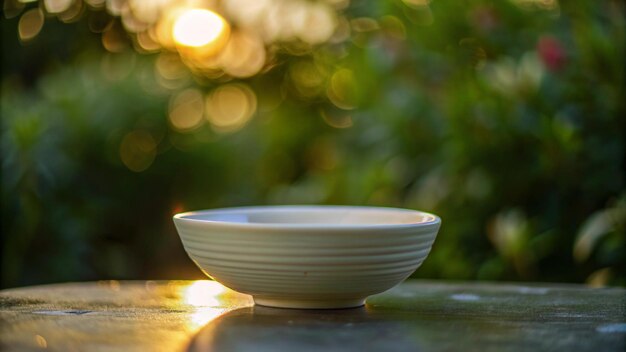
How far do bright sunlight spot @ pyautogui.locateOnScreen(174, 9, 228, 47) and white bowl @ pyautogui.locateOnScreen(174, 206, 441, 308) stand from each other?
3.23m

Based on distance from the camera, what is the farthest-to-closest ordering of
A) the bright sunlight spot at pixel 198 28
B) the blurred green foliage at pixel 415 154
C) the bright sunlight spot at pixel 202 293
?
the bright sunlight spot at pixel 198 28 < the blurred green foliage at pixel 415 154 < the bright sunlight spot at pixel 202 293

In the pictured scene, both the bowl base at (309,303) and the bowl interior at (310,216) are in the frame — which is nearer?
the bowl base at (309,303)

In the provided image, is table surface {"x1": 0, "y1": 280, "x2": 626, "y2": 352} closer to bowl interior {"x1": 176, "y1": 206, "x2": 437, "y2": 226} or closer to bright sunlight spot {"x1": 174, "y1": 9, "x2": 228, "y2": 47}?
bowl interior {"x1": 176, "y1": 206, "x2": 437, "y2": 226}

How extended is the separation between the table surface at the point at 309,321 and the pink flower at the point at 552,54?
1153 mm

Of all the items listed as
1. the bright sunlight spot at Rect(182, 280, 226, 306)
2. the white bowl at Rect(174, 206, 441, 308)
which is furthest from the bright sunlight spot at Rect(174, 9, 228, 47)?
the white bowl at Rect(174, 206, 441, 308)

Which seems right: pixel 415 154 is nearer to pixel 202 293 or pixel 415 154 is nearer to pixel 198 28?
pixel 202 293

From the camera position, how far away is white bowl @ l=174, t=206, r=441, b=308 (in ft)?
3.06

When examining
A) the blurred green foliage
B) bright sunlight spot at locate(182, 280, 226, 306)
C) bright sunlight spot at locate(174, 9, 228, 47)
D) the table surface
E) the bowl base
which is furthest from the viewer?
bright sunlight spot at locate(174, 9, 228, 47)

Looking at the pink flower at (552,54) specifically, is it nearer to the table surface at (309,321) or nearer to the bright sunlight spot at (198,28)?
the table surface at (309,321)

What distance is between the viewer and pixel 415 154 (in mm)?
2688

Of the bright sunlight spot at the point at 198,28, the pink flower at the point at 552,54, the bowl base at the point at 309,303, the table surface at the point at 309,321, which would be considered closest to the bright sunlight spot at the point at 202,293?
the table surface at the point at 309,321

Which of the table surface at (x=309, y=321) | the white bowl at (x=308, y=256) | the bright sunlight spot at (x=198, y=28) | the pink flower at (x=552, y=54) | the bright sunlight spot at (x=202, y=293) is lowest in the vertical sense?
the bright sunlight spot at (x=202, y=293)

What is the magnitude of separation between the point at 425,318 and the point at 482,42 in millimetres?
1834

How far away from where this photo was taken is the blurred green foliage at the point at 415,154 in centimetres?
221
